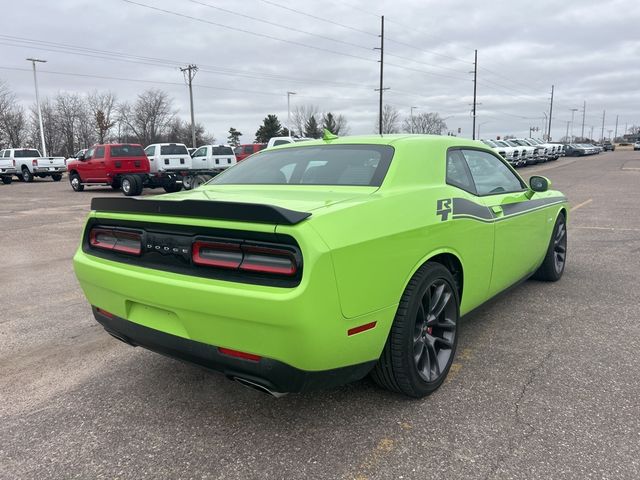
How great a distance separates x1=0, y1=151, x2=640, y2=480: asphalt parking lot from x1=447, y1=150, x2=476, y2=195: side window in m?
1.17

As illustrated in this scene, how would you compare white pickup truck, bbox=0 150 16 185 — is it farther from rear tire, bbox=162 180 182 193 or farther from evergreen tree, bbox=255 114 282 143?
evergreen tree, bbox=255 114 282 143

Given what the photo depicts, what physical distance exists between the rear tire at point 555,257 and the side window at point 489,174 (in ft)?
3.05

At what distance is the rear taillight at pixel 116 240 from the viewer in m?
2.67

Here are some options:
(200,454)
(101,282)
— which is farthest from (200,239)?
(200,454)

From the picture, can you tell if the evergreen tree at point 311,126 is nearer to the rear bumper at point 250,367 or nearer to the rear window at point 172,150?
the rear window at point 172,150

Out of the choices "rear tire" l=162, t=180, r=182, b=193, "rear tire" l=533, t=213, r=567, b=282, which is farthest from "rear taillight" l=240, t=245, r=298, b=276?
"rear tire" l=162, t=180, r=182, b=193

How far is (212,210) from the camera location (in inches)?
91.0

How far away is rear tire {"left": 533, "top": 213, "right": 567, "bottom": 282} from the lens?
4.99 metres

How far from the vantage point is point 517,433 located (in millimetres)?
2482

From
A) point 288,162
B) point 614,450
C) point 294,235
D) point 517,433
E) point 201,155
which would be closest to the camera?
point 294,235

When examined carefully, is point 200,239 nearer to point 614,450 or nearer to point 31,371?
point 31,371

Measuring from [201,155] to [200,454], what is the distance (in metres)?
19.7

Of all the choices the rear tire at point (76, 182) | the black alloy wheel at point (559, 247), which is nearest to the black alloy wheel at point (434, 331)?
the black alloy wheel at point (559, 247)

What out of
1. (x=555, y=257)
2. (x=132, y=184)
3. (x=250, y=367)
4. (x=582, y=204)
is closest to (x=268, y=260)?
(x=250, y=367)
